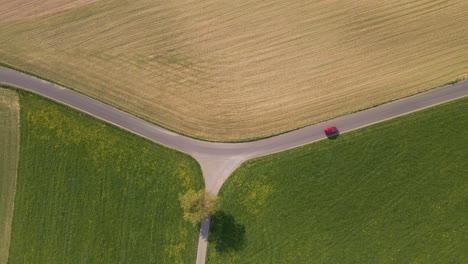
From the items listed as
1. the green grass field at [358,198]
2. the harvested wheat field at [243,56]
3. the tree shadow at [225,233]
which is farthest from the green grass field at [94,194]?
the green grass field at [358,198]

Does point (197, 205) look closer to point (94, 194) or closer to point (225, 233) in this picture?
point (225, 233)

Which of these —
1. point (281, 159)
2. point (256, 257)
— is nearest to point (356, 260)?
point (256, 257)

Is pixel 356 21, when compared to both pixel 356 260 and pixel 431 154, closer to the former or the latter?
pixel 431 154

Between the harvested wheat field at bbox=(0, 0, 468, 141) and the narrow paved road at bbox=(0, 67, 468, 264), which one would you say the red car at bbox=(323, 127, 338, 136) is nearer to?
the narrow paved road at bbox=(0, 67, 468, 264)

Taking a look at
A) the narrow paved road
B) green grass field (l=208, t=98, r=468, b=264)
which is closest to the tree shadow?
green grass field (l=208, t=98, r=468, b=264)

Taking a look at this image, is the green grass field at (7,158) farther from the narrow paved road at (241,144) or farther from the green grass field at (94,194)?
the narrow paved road at (241,144)

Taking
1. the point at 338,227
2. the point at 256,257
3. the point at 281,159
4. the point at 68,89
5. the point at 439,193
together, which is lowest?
the point at 256,257
